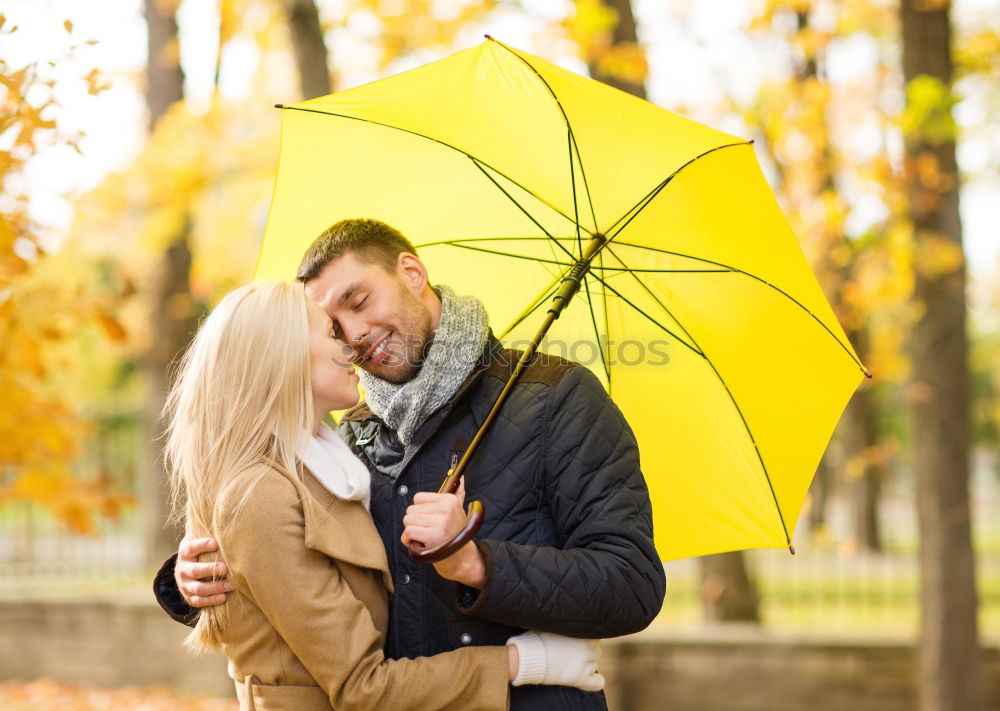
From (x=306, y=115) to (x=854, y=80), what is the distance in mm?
16423

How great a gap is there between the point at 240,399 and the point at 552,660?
89cm

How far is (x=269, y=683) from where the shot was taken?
2.25 m

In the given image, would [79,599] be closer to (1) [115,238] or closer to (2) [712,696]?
(2) [712,696]

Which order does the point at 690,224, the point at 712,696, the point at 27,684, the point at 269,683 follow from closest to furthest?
the point at 269,683 → the point at 690,224 → the point at 712,696 → the point at 27,684

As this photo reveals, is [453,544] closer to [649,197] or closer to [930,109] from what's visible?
[649,197]

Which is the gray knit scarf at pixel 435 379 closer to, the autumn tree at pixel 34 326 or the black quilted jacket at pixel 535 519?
the black quilted jacket at pixel 535 519

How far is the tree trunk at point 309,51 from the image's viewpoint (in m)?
6.54

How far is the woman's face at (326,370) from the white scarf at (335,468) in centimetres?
9

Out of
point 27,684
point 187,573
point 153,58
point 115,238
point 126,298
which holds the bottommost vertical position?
point 27,684

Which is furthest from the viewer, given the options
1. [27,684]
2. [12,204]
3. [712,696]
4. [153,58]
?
[153,58]

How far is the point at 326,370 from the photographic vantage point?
242 centimetres

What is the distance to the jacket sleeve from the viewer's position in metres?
2.22

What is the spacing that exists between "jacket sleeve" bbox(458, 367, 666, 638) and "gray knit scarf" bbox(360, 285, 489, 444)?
25 centimetres

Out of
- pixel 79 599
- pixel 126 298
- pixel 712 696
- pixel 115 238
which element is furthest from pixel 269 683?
pixel 115 238
